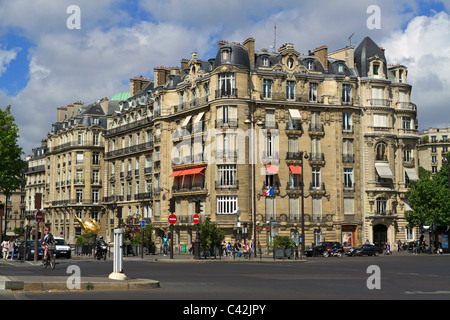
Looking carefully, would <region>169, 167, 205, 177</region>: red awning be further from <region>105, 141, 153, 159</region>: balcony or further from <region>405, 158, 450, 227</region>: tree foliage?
<region>405, 158, 450, 227</region>: tree foliage

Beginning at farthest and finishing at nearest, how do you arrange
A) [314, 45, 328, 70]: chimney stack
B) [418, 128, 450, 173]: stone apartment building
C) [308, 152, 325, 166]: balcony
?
[418, 128, 450, 173]: stone apartment building, [314, 45, 328, 70]: chimney stack, [308, 152, 325, 166]: balcony

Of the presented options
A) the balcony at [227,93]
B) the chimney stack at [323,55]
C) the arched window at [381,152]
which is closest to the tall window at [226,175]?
the balcony at [227,93]

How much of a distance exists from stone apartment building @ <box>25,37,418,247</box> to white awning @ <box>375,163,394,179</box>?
A: 0.11 meters

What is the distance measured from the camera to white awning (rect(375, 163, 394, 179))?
63.9 m

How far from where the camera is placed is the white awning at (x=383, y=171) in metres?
63.9

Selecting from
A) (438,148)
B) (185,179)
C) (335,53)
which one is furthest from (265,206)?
(438,148)

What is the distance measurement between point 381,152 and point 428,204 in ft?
22.6

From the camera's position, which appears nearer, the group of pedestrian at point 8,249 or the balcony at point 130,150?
the group of pedestrian at point 8,249

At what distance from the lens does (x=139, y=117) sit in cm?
7800

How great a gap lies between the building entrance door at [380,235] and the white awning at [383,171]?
504cm

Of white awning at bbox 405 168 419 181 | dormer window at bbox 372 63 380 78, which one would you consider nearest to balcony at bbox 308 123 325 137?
dormer window at bbox 372 63 380 78

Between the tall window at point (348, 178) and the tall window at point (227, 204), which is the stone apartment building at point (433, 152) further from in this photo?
the tall window at point (227, 204)
